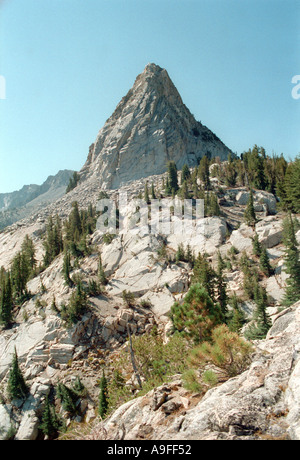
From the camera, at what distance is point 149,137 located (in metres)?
109

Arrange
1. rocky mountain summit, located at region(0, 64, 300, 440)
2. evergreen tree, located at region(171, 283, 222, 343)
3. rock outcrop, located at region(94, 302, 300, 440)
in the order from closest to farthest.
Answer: rock outcrop, located at region(94, 302, 300, 440) < rocky mountain summit, located at region(0, 64, 300, 440) < evergreen tree, located at region(171, 283, 222, 343)

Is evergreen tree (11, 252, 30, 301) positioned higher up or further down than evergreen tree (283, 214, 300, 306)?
further down

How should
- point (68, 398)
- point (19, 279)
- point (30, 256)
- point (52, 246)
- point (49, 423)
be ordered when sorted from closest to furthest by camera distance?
point (49, 423), point (68, 398), point (19, 279), point (30, 256), point (52, 246)

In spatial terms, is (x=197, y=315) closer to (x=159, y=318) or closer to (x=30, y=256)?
(x=159, y=318)

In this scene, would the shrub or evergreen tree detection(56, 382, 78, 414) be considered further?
evergreen tree detection(56, 382, 78, 414)

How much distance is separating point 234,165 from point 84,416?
66794 mm

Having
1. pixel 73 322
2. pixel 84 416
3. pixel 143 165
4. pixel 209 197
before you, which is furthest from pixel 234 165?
pixel 84 416

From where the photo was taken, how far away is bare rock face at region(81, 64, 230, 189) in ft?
351

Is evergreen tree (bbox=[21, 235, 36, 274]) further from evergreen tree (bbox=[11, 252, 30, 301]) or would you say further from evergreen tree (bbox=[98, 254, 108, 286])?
evergreen tree (bbox=[98, 254, 108, 286])

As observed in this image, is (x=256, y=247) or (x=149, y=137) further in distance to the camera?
(x=149, y=137)

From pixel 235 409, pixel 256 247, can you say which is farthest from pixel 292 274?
pixel 235 409

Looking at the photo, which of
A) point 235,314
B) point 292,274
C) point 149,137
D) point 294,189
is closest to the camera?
point 235,314

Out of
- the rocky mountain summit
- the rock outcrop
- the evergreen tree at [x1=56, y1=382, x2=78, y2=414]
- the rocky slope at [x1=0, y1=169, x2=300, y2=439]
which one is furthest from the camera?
the evergreen tree at [x1=56, y1=382, x2=78, y2=414]

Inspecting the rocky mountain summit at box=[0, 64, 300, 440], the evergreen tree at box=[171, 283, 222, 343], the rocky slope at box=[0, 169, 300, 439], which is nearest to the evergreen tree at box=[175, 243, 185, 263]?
the rocky mountain summit at box=[0, 64, 300, 440]
